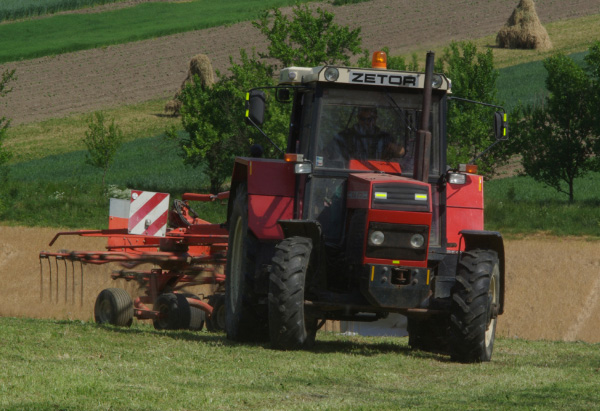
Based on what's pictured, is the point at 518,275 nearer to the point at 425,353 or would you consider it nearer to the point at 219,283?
the point at 219,283

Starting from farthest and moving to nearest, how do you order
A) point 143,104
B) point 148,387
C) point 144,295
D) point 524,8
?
1. point 524,8
2. point 143,104
3. point 144,295
4. point 148,387

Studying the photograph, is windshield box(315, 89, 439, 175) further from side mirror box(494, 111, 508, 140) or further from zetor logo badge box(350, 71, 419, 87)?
side mirror box(494, 111, 508, 140)

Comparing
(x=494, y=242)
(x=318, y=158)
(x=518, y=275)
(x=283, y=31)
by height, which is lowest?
(x=518, y=275)

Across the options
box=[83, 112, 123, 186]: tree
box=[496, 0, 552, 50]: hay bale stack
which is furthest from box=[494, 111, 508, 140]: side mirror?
box=[496, 0, 552, 50]: hay bale stack

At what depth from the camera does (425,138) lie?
920cm

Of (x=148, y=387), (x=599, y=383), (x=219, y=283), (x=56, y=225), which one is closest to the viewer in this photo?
(x=148, y=387)

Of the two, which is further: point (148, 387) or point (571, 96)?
point (571, 96)

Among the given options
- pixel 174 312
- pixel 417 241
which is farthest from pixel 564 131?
pixel 417 241

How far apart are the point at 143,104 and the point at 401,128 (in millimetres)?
42704

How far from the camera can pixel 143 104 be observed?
51.1 metres

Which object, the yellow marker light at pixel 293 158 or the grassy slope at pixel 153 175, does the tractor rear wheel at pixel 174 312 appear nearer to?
the yellow marker light at pixel 293 158

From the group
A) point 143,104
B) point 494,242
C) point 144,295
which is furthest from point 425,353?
point 143,104

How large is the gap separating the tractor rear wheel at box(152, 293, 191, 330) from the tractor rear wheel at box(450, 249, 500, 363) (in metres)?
4.32

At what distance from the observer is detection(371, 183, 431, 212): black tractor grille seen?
Result: 8.65 metres
